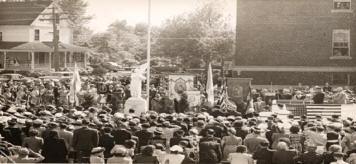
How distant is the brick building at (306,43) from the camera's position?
3291 cm

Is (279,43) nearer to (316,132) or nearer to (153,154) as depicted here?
(316,132)

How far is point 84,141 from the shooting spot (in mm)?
12773

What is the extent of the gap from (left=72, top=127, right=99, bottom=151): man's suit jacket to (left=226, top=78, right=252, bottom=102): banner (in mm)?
10935

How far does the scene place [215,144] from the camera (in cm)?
1181

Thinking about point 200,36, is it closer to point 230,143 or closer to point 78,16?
point 78,16

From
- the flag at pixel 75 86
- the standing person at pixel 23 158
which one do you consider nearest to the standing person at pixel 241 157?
the standing person at pixel 23 158

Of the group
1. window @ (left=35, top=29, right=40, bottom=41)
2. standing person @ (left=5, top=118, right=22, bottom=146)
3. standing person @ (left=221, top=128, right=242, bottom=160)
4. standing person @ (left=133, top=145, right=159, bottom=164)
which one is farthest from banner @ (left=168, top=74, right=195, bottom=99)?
window @ (left=35, top=29, right=40, bottom=41)

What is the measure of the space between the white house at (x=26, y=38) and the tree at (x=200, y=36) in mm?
8560

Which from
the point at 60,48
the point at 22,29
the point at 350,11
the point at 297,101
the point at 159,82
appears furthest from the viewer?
the point at 60,48

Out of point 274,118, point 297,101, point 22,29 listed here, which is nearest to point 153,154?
point 274,118

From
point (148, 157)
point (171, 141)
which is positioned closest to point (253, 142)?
point (171, 141)

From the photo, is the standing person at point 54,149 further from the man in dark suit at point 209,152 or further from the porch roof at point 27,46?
the porch roof at point 27,46

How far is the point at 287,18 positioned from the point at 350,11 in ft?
11.6

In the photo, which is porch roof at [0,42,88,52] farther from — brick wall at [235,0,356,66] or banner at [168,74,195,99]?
banner at [168,74,195,99]
